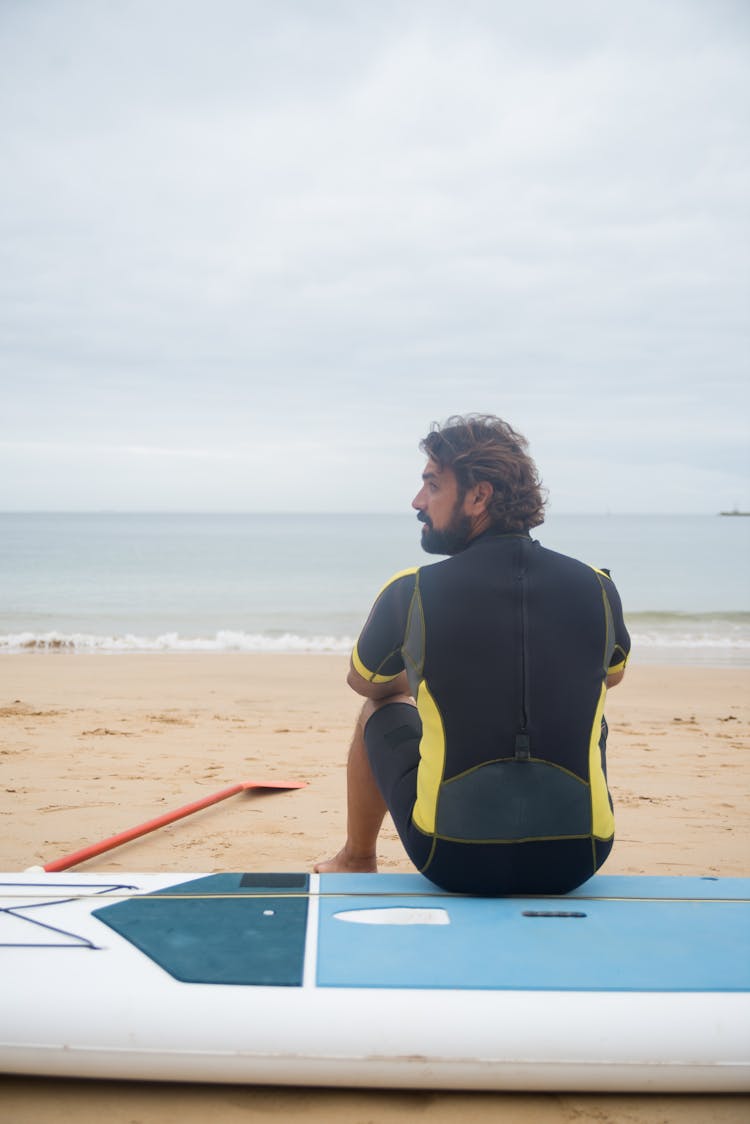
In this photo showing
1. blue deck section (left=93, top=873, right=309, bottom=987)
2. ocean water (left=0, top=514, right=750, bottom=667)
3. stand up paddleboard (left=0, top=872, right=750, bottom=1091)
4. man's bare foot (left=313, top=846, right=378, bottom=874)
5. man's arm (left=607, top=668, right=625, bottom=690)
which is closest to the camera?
stand up paddleboard (left=0, top=872, right=750, bottom=1091)

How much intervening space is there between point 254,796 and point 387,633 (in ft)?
8.42

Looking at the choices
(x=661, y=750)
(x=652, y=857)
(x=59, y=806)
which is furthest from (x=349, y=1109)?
(x=661, y=750)

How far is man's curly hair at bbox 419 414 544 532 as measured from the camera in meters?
2.10

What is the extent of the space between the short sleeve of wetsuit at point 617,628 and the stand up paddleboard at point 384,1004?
665mm

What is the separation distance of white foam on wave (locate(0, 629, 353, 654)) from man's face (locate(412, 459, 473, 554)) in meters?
8.93

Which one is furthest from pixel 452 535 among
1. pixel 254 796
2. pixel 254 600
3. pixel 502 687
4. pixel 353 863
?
pixel 254 600

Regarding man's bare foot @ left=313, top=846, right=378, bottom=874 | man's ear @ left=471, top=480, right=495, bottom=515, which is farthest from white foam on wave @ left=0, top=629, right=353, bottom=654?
man's ear @ left=471, top=480, right=495, bottom=515

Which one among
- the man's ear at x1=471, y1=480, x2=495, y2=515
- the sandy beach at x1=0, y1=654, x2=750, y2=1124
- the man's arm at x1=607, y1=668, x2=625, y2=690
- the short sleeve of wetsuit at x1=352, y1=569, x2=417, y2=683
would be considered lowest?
the sandy beach at x1=0, y1=654, x2=750, y2=1124

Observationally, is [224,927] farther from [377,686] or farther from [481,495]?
[481,495]

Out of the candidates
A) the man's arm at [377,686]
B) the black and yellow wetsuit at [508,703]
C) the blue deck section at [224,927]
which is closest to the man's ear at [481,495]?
the black and yellow wetsuit at [508,703]

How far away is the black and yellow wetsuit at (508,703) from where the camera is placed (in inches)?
74.9

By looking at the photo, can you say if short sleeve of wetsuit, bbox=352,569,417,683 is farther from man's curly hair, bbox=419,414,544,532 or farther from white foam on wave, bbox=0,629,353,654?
white foam on wave, bbox=0,629,353,654

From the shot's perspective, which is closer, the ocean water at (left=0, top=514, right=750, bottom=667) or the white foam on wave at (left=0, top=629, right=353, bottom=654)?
the white foam on wave at (left=0, top=629, right=353, bottom=654)

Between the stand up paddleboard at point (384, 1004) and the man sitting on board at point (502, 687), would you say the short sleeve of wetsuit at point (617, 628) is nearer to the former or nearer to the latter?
the man sitting on board at point (502, 687)
